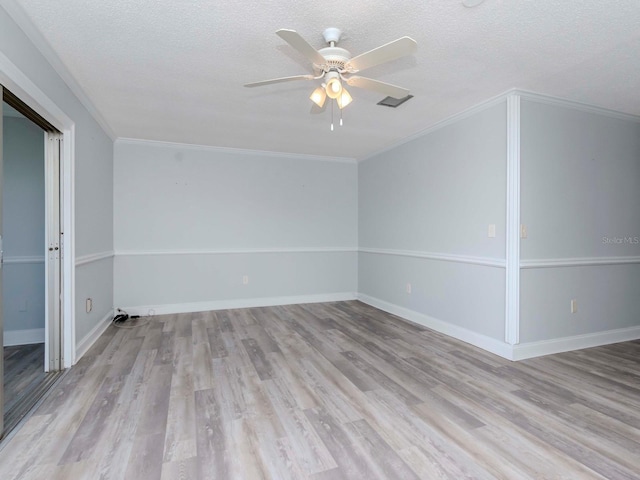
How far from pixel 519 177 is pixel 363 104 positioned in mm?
1528

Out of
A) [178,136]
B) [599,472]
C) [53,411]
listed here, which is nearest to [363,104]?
[178,136]

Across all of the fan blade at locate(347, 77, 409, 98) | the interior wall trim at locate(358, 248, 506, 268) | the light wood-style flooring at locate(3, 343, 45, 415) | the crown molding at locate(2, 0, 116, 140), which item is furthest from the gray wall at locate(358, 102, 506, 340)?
the light wood-style flooring at locate(3, 343, 45, 415)

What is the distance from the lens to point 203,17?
184cm

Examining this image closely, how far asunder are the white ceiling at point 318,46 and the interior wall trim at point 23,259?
1.59m

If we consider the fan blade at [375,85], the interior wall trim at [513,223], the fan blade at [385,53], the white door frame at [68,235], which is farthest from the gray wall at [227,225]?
the fan blade at [385,53]

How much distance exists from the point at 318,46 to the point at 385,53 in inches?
23.0

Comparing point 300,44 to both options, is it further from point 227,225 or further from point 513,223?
point 227,225

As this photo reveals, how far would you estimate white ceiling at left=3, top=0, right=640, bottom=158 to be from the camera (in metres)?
1.77

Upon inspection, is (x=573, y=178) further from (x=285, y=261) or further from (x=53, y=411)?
(x=53, y=411)

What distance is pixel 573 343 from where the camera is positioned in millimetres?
3068

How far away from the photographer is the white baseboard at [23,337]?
10.4 feet

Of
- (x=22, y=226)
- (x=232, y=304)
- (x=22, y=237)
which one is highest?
(x=22, y=226)

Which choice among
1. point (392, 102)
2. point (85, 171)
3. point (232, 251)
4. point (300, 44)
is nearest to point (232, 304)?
point (232, 251)

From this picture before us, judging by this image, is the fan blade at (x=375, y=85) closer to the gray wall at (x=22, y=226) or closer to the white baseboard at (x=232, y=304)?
the gray wall at (x=22, y=226)
